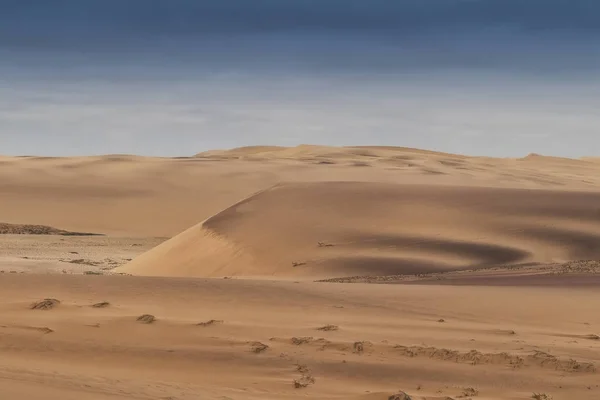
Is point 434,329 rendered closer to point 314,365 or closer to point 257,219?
point 314,365

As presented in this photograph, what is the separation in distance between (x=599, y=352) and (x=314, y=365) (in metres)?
3.02

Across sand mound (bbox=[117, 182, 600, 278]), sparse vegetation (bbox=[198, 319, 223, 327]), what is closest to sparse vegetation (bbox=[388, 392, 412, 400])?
sparse vegetation (bbox=[198, 319, 223, 327])

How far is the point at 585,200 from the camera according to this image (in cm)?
2530

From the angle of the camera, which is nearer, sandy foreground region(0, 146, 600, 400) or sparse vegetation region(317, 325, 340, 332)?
Answer: sandy foreground region(0, 146, 600, 400)

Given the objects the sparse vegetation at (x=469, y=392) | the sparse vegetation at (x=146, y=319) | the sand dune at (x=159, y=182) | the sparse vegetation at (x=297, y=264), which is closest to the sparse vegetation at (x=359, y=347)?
the sparse vegetation at (x=469, y=392)

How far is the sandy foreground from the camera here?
8.38 meters

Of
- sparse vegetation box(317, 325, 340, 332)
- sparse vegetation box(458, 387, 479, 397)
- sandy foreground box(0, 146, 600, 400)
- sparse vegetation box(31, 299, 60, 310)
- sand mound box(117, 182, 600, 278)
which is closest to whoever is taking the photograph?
sparse vegetation box(458, 387, 479, 397)

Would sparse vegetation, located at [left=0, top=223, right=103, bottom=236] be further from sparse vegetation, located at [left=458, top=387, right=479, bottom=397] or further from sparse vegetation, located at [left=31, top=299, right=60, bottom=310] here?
sparse vegetation, located at [left=458, top=387, right=479, bottom=397]

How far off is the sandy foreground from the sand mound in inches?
2.6

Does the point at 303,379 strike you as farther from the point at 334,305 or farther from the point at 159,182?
the point at 159,182

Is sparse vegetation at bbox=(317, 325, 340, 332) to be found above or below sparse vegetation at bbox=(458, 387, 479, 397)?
above

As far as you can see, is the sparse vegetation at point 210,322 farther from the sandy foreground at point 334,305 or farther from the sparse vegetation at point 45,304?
the sparse vegetation at point 45,304

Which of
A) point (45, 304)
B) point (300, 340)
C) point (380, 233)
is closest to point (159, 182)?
point (380, 233)

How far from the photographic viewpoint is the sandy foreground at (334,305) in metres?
8.38
